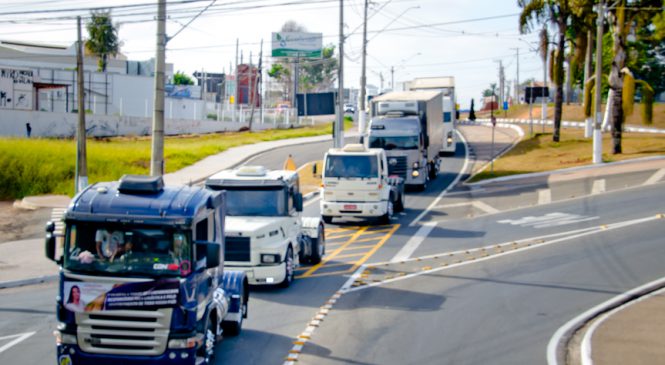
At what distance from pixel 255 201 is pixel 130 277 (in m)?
7.61

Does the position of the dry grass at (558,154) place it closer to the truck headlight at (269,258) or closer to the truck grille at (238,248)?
the truck headlight at (269,258)

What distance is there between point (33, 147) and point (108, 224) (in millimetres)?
31486

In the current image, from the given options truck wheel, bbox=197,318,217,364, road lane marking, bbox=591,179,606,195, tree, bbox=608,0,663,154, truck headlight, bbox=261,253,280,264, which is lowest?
truck wheel, bbox=197,318,217,364

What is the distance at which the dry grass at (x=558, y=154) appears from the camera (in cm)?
3916

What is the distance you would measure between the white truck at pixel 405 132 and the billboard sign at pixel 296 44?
60166mm

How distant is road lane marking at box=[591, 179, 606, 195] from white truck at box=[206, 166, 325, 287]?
17.1 metres

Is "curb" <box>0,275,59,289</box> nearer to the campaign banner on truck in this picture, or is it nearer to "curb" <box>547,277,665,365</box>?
the campaign banner on truck

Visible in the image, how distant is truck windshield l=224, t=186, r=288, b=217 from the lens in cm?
1717

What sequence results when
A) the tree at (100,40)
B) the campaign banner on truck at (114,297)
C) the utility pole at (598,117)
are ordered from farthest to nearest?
the tree at (100,40) < the utility pole at (598,117) < the campaign banner on truck at (114,297)

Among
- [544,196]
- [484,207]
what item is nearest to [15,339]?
[484,207]

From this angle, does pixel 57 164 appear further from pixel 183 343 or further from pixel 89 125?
pixel 183 343

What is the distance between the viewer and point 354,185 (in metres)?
26.2

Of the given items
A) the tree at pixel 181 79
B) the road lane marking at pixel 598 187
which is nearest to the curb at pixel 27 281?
the road lane marking at pixel 598 187

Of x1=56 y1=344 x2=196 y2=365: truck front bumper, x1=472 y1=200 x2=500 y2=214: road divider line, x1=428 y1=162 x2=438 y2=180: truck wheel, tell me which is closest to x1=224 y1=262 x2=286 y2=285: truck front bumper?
x1=56 y1=344 x2=196 y2=365: truck front bumper
